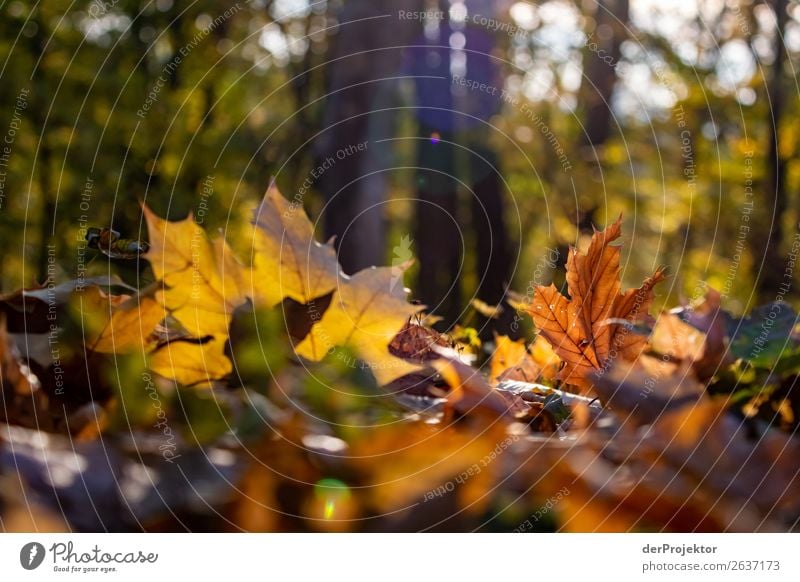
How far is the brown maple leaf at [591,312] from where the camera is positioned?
52 cm

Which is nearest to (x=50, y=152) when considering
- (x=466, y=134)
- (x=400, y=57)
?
(x=400, y=57)

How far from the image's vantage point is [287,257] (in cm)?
44

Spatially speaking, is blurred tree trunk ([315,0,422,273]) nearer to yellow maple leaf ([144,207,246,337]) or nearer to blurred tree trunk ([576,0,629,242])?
blurred tree trunk ([576,0,629,242])

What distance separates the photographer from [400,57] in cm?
486

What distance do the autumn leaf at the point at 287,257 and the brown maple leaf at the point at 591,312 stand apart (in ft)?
0.49

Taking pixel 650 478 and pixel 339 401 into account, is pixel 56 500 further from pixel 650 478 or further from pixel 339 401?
pixel 650 478

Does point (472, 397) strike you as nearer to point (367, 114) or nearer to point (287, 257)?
point (287, 257)
